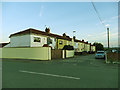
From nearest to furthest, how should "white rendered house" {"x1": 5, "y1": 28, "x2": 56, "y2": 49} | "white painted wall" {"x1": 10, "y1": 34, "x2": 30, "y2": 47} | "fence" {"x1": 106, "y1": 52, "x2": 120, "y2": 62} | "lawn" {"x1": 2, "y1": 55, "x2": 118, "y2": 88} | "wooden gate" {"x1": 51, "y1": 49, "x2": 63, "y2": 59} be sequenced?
"lawn" {"x1": 2, "y1": 55, "x2": 118, "y2": 88} → "fence" {"x1": 106, "y1": 52, "x2": 120, "y2": 62} → "wooden gate" {"x1": 51, "y1": 49, "x2": 63, "y2": 59} → "white rendered house" {"x1": 5, "y1": 28, "x2": 56, "y2": 49} → "white painted wall" {"x1": 10, "y1": 34, "x2": 30, "y2": 47}

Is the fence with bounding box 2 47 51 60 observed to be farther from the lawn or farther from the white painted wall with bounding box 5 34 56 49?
the lawn

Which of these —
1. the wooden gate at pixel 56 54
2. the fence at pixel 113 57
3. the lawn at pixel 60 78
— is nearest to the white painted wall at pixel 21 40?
the wooden gate at pixel 56 54

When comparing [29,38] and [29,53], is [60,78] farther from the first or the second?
[29,38]

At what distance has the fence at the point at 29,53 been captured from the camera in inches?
673

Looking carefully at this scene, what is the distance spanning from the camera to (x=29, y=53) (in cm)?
1861

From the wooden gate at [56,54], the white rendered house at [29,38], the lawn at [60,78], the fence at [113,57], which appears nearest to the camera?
the lawn at [60,78]

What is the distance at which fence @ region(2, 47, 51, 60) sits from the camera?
1710 centimetres

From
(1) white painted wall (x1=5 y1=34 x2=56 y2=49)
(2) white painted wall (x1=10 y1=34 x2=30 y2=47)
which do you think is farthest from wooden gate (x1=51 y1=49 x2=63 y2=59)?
(2) white painted wall (x1=10 y1=34 x2=30 y2=47)

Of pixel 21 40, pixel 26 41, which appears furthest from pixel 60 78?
pixel 21 40

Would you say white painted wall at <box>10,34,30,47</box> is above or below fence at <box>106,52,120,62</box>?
above

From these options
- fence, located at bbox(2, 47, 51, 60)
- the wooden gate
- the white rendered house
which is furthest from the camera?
the white rendered house

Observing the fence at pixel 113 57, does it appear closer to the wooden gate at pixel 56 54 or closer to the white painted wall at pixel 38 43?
the wooden gate at pixel 56 54

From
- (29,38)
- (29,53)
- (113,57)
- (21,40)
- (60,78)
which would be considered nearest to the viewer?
(60,78)

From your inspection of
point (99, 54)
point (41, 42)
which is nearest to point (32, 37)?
point (41, 42)
